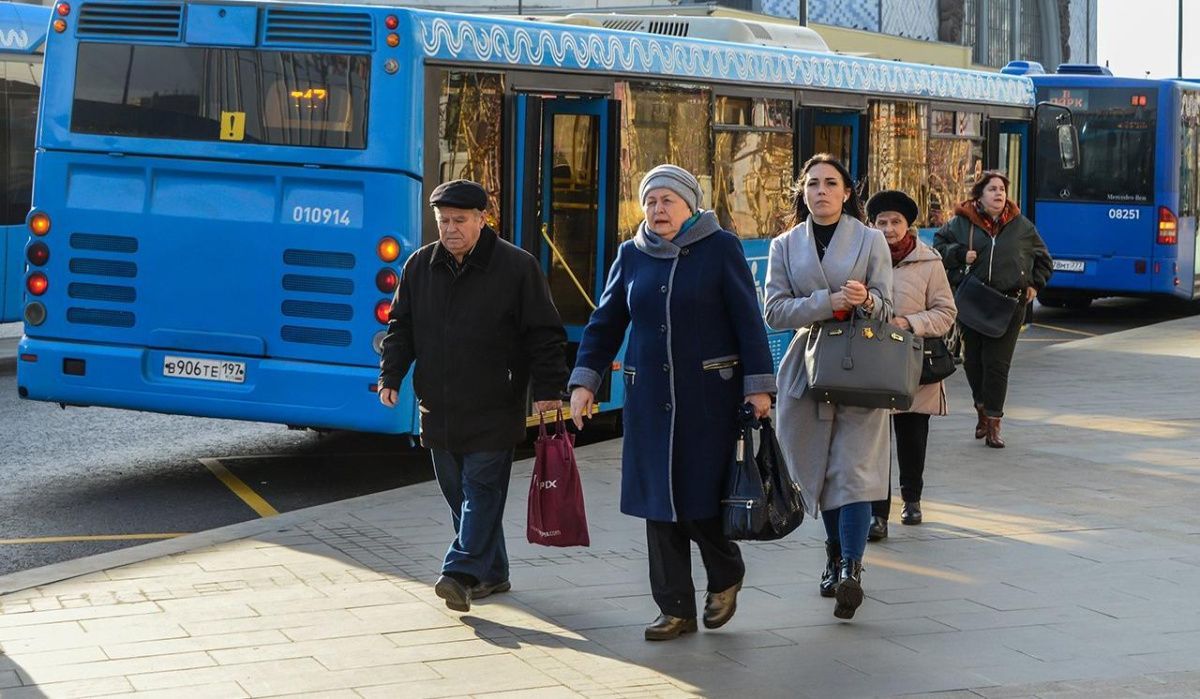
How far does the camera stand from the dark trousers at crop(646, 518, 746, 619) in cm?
689

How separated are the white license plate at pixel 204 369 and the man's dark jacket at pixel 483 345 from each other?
10.9 feet

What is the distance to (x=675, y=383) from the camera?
22.4ft

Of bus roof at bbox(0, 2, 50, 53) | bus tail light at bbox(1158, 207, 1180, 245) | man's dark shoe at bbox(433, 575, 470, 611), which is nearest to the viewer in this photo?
man's dark shoe at bbox(433, 575, 470, 611)

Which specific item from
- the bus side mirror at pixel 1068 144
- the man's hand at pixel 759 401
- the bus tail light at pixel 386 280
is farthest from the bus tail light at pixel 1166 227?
the man's hand at pixel 759 401

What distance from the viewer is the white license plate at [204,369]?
10.6 m

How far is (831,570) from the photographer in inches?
297

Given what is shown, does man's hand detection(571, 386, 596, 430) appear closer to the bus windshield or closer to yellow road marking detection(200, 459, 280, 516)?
yellow road marking detection(200, 459, 280, 516)

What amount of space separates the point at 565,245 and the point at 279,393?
230cm

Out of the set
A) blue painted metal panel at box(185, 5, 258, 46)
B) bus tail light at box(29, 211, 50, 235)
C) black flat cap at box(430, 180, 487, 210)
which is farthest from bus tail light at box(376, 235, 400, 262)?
black flat cap at box(430, 180, 487, 210)

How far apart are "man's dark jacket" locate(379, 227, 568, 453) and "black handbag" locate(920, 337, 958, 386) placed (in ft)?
7.67

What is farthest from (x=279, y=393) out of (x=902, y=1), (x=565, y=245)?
(x=902, y=1)

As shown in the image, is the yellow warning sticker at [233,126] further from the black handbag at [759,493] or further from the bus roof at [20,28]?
the bus roof at [20,28]

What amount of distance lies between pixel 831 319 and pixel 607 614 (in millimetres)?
1455

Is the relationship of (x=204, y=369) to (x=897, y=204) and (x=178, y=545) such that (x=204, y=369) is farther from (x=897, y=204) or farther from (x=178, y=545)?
(x=897, y=204)
